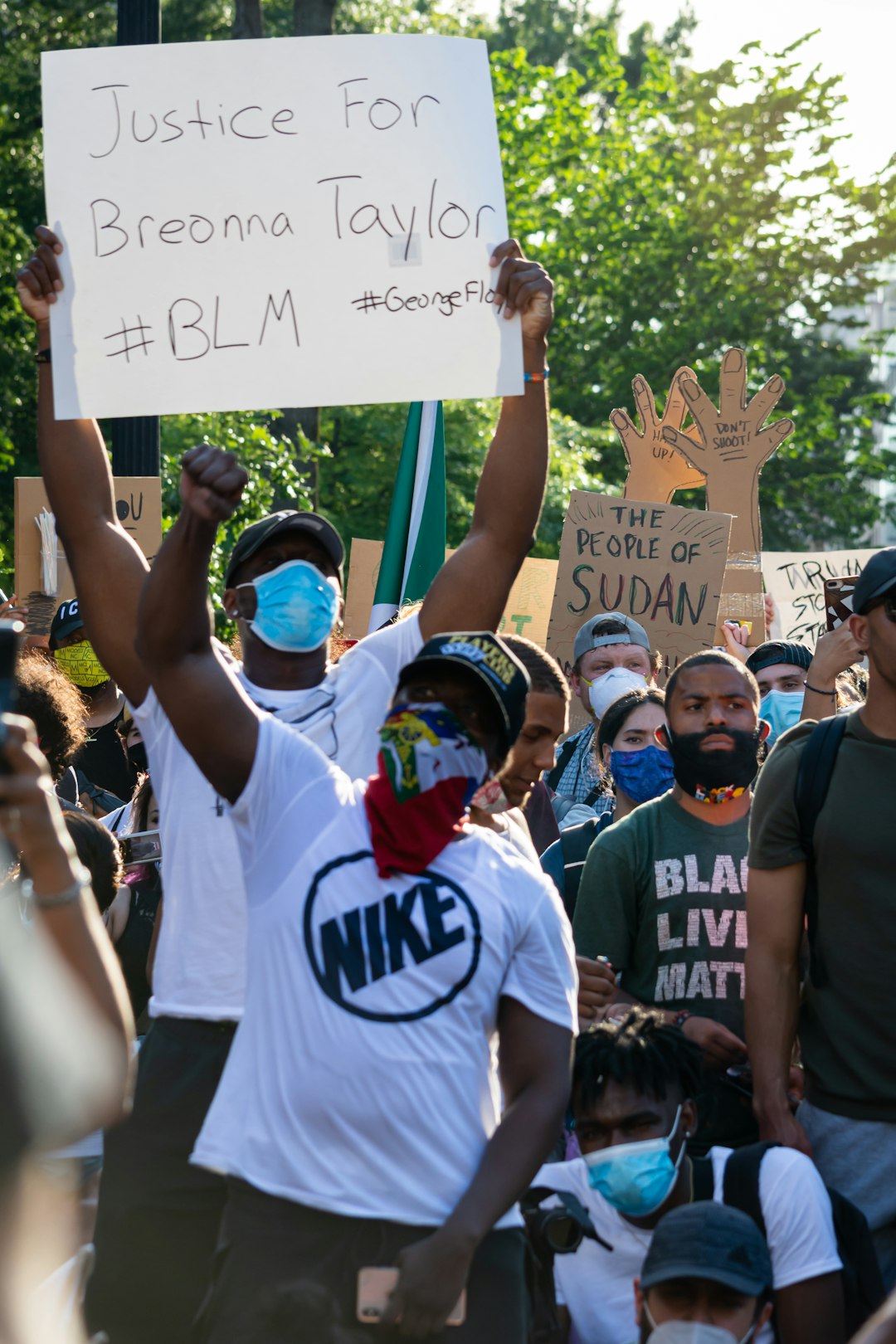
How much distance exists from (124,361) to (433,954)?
1496mm

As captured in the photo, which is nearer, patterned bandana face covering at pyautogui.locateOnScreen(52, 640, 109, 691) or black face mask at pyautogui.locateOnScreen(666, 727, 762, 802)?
black face mask at pyautogui.locateOnScreen(666, 727, 762, 802)

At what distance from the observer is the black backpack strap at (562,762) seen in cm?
A: 606

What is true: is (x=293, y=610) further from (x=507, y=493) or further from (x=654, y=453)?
(x=654, y=453)

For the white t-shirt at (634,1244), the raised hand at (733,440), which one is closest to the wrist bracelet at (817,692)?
the white t-shirt at (634,1244)

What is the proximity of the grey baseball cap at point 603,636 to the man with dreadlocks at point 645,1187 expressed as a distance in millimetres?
2699

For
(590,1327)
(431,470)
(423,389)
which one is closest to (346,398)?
(423,389)

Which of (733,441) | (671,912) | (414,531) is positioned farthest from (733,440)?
(671,912)

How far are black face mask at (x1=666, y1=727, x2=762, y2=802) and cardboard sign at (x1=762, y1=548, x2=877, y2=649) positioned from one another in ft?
14.9

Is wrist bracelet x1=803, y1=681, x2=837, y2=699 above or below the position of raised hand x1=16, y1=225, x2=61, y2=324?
below

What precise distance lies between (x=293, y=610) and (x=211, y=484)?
624mm

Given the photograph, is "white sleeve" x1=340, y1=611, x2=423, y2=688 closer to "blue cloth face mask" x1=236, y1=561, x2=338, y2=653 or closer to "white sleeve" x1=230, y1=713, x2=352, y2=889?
"blue cloth face mask" x1=236, y1=561, x2=338, y2=653

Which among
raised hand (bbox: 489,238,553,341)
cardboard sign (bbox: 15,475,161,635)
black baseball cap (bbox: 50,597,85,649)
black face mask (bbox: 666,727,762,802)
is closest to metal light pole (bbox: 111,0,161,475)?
cardboard sign (bbox: 15,475,161,635)

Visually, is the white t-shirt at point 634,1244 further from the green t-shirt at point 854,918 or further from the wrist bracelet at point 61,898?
the wrist bracelet at point 61,898

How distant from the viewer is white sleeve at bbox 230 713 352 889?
254cm
